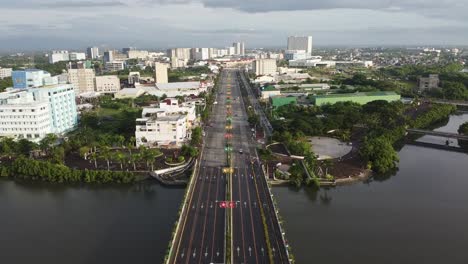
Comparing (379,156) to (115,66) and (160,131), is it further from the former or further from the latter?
(115,66)

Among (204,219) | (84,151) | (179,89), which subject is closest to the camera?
(204,219)

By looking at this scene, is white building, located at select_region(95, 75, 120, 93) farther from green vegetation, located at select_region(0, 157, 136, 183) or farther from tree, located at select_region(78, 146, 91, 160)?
green vegetation, located at select_region(0, 157, 136, 183)

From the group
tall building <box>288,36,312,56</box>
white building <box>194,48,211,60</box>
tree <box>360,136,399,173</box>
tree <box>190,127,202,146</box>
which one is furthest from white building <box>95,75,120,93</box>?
tall building <box>288,36,312,56</box>

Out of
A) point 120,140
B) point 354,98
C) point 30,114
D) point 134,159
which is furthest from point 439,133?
point 30,114

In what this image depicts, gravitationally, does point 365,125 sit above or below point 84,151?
above

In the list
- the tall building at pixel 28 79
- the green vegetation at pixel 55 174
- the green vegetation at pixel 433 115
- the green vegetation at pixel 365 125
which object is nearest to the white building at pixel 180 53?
the tall building at pixel 28 79

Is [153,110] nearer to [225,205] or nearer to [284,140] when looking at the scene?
[284,140]
